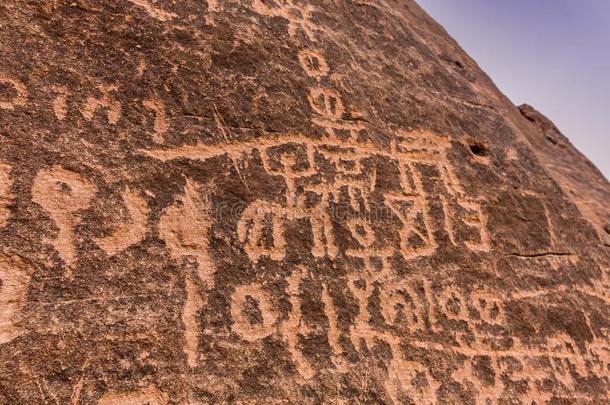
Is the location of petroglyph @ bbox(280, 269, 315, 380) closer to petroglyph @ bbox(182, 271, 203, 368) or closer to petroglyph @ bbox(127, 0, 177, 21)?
petroglyph @ bbox(182, 271, 203, 368)

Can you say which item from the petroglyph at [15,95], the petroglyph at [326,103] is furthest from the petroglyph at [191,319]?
the petroglyph at [326,103]

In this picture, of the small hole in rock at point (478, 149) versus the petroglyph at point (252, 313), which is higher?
the small hole in rock at point (478, 149)

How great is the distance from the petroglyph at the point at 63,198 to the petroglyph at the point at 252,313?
1.91 ft

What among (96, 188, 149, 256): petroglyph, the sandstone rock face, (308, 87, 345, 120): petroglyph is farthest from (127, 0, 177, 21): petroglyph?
(96, 188, 149, 256): petroglyph

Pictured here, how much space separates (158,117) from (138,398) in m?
1.06

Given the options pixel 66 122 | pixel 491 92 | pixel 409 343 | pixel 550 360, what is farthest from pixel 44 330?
pixel 491 92

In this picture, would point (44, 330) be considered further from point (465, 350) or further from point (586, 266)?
point (586, 266)

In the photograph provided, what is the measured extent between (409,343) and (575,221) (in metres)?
1.71

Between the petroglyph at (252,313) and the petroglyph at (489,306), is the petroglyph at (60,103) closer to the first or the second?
the petroglyph at (252,313)

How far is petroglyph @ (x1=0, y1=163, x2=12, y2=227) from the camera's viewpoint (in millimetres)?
1637

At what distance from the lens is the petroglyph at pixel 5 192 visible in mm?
1637

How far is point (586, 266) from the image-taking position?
300 centimetres

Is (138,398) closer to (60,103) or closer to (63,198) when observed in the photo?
(63,198)

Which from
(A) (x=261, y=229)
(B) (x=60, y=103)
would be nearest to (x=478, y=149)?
(A) (x=261, y=229)
